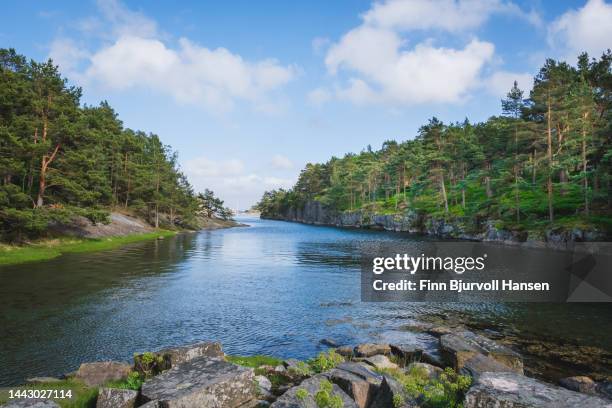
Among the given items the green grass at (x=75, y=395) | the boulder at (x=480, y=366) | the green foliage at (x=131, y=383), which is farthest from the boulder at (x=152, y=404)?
the boulder at (x=480, y=366)

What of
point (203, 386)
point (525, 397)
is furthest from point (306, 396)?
point (525, 397)

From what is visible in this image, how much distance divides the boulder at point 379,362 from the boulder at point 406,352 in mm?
1397

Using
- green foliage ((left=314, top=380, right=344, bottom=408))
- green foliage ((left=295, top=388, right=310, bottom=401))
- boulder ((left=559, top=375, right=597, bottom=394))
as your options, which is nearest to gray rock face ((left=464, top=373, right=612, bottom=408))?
green foliage ((left=314, top=380, right=344, bottom=408))

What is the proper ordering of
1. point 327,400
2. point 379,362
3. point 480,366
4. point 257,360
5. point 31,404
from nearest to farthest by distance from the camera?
point 31,404, point 327,400, point 480,366, point 379,362, point 257,360

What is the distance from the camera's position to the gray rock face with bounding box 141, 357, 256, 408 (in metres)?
8.62

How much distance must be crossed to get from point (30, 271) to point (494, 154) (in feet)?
366

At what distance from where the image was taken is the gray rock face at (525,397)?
23.4 feet

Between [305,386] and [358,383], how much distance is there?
154 centimetres

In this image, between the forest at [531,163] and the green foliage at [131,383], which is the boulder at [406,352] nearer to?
the green foliage at [131,383]

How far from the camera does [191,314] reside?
80.4ft

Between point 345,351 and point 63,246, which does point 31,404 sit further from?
point 63,246

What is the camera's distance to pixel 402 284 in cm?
3612

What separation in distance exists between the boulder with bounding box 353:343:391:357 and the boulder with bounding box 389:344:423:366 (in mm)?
362

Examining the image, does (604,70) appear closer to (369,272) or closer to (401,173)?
(401,173)
